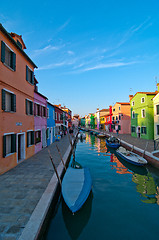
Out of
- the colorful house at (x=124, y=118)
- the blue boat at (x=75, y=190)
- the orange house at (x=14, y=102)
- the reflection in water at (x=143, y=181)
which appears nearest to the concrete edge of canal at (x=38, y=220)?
the blue boat at (x=75, y=190)

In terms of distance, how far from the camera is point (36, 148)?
50.3ft

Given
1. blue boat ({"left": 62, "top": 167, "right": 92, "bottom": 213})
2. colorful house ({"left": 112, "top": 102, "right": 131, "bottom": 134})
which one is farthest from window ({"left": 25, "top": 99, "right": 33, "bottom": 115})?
colorful house ({"left": 112, "top": 102, "right": 131, "bottom": 134})

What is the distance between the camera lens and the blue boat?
583 centimetres

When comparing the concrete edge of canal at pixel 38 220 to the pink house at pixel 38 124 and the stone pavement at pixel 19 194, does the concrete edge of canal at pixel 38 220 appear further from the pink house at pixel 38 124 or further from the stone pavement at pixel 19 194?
the pink house at pixel 38 124

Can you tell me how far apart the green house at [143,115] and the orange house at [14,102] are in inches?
856

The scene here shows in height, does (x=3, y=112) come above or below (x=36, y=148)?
above

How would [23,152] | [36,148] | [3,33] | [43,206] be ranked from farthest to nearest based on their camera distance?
[36,148] < [23,152] < [3,33] < [43,206]

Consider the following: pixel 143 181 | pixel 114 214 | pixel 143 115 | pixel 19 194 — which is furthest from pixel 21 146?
pixel 143 115

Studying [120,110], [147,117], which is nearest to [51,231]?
[147,117]

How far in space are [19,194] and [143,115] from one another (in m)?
27.3

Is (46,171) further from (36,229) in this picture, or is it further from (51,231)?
(36,229)

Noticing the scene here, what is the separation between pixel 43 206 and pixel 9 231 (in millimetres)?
1358

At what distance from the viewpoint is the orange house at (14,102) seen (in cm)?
895

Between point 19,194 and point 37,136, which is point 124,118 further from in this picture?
point 19,194
